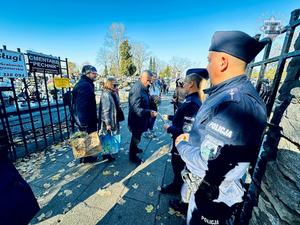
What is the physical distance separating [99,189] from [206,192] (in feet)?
7.74

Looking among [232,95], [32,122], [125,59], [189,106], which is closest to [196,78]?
[189,106]

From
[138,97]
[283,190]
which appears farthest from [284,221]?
[138,97]

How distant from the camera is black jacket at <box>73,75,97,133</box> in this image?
3.45m

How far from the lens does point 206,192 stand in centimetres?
138

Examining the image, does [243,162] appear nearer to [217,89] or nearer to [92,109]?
[217,89]

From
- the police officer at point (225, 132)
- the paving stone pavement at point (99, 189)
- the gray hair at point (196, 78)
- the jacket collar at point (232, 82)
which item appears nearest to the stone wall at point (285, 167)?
the police officer at point (225, 132)

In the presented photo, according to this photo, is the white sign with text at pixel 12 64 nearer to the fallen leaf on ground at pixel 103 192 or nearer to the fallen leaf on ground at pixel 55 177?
the fallen leaf on ground at pixel 55 177

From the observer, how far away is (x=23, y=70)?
370cm

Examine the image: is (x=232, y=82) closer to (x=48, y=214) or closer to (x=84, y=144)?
(x=84, y=144)

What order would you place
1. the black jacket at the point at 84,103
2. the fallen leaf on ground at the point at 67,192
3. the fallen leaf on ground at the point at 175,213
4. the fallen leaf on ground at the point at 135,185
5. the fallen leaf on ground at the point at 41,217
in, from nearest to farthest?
the fallen leaf on ground at the point at 41,217
the fallen leaf on ground at the point at 175,213
the fallen leaf on ground at the point at 67,192
the fallen leaf on ground at the point at 135,185
the black jacket at the point at 84,103

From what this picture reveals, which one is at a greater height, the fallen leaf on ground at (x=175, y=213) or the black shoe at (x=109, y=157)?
the black shoe at (x=109, y=157)

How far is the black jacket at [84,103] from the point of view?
345 centimetres

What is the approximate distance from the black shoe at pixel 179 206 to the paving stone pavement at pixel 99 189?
0.08 metres

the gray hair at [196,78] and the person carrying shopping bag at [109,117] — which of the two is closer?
the gray hair at [196,78]
